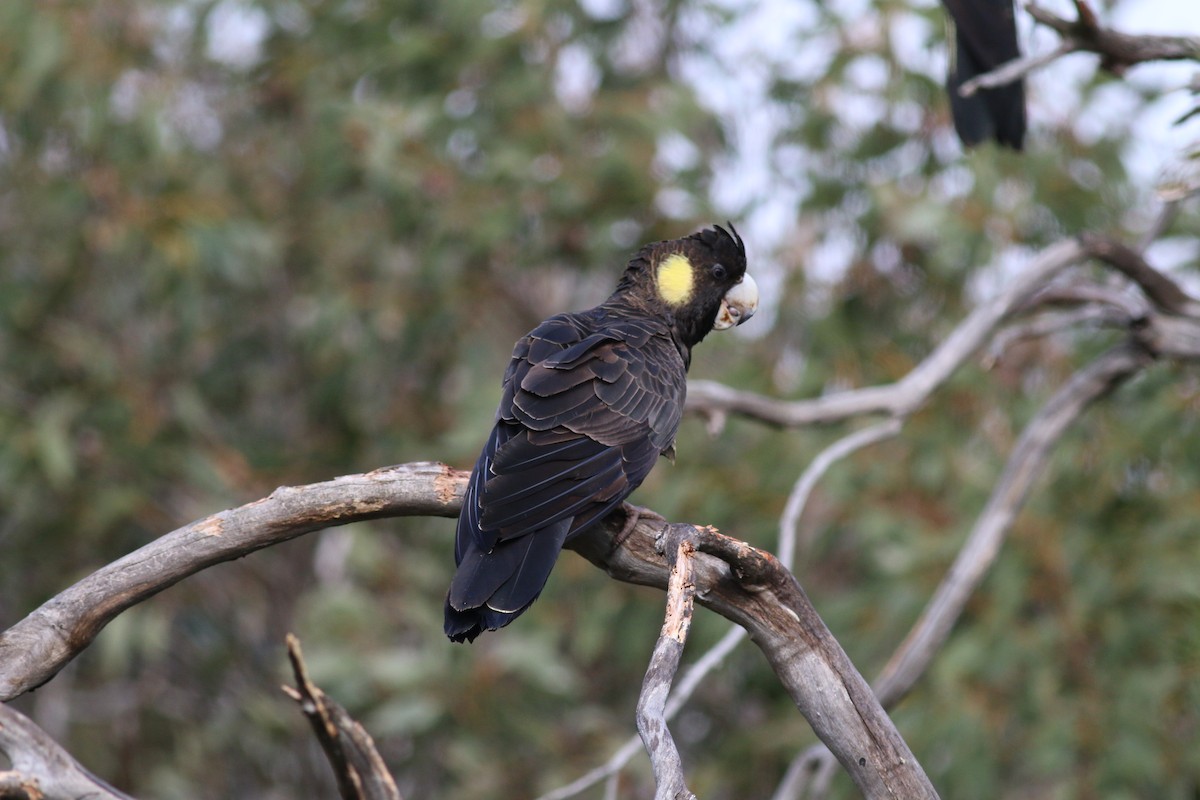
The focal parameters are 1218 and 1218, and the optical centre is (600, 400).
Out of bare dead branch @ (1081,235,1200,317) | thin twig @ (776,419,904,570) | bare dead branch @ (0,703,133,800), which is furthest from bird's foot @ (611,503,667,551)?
bare dead branch @ (1081,235,1200,317)

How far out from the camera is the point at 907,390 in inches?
103

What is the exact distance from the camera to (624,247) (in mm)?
4273

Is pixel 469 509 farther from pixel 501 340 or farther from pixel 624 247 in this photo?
pixel 501 340

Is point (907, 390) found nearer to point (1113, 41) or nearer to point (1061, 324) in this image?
point (1061, 324)

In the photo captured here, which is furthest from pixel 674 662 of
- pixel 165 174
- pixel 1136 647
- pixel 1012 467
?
pixel 165 174

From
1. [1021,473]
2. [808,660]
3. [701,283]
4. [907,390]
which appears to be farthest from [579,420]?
[1021,473]

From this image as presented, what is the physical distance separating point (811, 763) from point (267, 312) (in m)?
3.54

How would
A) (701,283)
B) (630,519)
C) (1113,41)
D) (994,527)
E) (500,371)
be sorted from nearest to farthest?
(630,519)
(1113,41)
(701,283)
(994,527)
(500,371)

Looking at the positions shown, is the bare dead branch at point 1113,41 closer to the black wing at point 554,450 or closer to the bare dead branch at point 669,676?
the black wing at point 554,450

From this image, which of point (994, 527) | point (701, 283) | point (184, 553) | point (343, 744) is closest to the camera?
point (184, 553)

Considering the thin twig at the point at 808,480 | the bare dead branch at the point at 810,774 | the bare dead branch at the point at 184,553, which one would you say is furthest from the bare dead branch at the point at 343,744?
the bare dead branch at the point at 810,774

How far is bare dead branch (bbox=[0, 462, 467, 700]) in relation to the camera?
1.50m

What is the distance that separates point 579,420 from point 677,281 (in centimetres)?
68

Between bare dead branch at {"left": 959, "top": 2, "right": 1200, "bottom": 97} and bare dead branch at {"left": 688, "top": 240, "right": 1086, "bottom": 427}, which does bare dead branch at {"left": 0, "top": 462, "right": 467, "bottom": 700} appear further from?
bare dead branch at {"left": 959, "top": 2, "right": 1200, "bottom": 97}
